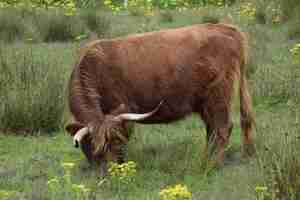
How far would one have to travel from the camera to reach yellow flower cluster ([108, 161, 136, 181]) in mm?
5733

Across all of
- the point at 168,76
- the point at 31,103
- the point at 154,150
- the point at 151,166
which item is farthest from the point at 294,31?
the point at 151,166

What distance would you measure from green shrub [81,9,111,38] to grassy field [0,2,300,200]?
2.29m

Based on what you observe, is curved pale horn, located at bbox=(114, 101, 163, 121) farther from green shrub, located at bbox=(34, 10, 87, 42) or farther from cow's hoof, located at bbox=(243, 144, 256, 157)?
green shrub, located at bbox=(34, 10, 87, 42)

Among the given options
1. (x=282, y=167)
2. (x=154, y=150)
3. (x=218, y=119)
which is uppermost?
(x=282, y=167)

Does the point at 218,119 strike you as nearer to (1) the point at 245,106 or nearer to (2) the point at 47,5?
(1) the point at 245,106

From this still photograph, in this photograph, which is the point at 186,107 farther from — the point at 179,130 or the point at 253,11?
the point at 253,11

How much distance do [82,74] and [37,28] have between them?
684 cm

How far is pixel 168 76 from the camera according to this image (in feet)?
24.6

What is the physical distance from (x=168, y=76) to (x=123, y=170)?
6.44ft

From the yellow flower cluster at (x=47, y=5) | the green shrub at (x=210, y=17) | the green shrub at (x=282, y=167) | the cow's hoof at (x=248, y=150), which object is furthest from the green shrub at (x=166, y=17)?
the green shrub at (x=282, y=167)

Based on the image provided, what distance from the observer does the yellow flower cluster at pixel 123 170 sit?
5.73m

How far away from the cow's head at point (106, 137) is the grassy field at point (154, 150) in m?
0.18

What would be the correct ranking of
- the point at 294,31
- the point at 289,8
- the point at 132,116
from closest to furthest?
1. the point at 132,116
2. the point at 294,31
3. the point at 289,8

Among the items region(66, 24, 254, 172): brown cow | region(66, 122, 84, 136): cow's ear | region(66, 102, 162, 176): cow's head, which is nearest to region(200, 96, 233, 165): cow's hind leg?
region(66, 24, 254, 172): brown cow
